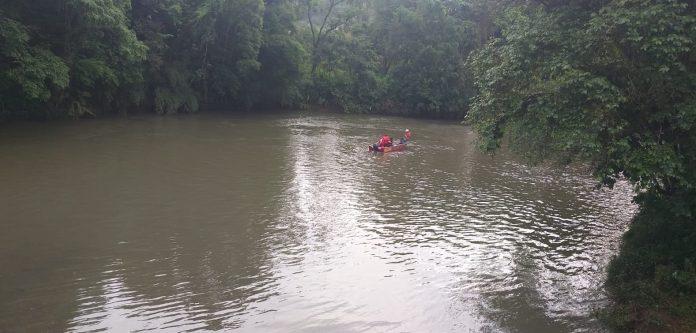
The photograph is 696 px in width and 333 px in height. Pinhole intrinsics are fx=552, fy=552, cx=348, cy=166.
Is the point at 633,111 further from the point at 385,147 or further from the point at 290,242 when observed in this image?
the point at 385,147

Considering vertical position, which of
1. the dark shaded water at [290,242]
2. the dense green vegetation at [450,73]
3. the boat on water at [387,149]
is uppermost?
the dense green vegetation at [450,73]

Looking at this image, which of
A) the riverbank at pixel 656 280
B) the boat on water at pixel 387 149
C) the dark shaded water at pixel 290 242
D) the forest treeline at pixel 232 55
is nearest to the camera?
the riverbank at pixel 656 280

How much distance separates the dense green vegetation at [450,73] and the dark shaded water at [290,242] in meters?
2.09

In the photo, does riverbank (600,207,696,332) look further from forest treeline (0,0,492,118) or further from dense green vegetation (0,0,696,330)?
forest treeline (0,0,492,118)

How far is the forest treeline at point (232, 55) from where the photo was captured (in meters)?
29.5

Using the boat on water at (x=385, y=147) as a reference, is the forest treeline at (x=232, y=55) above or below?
above

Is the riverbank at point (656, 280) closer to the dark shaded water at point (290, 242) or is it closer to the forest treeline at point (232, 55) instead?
the dark shaded water at point (290, 242)

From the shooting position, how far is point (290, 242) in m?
13.9

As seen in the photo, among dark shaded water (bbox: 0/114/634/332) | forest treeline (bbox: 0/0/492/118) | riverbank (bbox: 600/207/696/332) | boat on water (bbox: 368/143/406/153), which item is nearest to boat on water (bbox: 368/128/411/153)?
boat on water (bbox: 368/143/406/153)

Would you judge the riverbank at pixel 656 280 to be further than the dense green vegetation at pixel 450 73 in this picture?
No

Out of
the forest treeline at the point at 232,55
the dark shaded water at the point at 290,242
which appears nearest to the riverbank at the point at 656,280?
the dark shaded water at the point at 290,242

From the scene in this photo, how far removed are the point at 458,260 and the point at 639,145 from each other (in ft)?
15.4

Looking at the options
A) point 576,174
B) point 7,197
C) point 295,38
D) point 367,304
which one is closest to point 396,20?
point 295,38

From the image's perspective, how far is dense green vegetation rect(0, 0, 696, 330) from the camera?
33.4 ft
